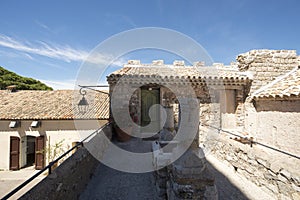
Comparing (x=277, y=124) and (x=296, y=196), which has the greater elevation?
(x=277, y=124)

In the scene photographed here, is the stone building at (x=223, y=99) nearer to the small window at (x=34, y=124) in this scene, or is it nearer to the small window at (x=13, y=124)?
the small window at (x=34, y=124)

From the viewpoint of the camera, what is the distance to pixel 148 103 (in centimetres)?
922

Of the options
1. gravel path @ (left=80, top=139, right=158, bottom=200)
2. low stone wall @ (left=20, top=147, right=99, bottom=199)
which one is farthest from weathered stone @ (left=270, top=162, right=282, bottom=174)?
low stone wall @ (left=20, top=147, right=99, bottom=199)

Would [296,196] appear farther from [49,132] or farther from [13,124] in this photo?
[13,124]

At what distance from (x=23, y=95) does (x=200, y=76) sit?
12030 mm

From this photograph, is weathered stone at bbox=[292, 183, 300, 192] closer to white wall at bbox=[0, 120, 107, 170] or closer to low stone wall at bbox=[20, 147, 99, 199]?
low stone wall at bbox=[20, 147, 99, 199]

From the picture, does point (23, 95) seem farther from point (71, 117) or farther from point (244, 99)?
point (244, 99)

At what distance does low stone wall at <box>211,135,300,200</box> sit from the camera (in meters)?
3.31

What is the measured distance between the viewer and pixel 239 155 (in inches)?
192

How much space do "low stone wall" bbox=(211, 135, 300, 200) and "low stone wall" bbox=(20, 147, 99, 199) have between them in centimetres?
404

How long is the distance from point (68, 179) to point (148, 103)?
21.2ft

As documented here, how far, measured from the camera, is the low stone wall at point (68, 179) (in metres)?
2.16

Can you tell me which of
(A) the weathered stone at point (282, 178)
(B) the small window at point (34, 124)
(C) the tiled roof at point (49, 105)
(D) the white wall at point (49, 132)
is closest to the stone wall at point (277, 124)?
(A) the weathered stone at point (282, 178)

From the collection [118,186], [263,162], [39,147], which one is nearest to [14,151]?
[39,147]
